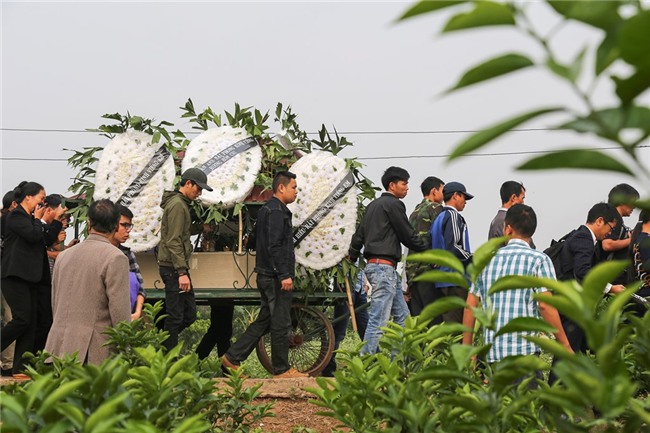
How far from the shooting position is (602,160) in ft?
4.45

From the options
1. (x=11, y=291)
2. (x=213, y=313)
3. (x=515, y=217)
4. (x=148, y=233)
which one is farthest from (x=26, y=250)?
(x=515, y=217)

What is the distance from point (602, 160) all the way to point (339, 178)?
29.8 ft

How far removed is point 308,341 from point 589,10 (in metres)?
9.67

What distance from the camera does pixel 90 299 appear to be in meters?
6.15

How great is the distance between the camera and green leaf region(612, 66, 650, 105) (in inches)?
51.8

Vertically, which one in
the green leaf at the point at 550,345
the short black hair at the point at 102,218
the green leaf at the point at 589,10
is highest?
the short black hair at the point at 102,218

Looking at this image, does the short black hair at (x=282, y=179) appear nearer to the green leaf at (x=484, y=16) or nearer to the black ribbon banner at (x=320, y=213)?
the black ribbon banner at (x=320, y=213)

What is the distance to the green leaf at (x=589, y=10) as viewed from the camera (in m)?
1.33

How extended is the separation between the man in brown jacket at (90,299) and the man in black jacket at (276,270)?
10.5 feet

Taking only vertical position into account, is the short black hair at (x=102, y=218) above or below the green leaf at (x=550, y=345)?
above

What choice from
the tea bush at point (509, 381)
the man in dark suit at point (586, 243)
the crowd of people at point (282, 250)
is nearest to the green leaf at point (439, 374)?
the tea bush at point (509, 381)

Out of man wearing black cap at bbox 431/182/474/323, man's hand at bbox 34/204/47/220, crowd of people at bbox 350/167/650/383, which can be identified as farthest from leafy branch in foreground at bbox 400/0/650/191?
man's hand at bbox 34/204/47/220

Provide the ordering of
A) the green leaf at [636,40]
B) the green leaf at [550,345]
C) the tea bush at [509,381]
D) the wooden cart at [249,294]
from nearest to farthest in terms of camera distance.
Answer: the green leaf at [636,40] < the tea bush at [509,381] < the green leaf at [550,345] < the wooden cart at [249,294]

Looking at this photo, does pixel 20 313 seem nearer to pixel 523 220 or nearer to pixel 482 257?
pixel 523 220
